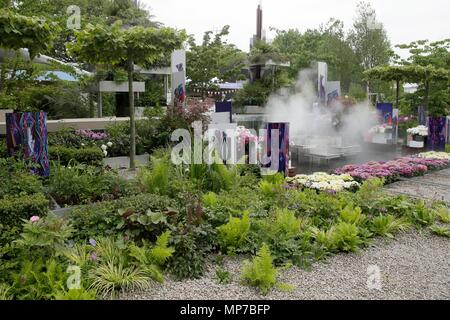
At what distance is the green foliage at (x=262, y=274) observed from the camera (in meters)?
3.65

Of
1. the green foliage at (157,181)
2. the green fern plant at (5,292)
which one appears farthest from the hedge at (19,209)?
the green foliage at (157,181)

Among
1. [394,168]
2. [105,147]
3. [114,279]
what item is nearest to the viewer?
[114,279]

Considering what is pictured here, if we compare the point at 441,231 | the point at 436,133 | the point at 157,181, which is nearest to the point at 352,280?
the point at 441,231

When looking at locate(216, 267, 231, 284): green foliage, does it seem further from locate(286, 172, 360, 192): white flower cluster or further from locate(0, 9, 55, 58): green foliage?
locate(0, 9, 55, 58): green foliage

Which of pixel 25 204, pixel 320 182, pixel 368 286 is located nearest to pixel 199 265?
pixel 368 286

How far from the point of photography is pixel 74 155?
298 inches

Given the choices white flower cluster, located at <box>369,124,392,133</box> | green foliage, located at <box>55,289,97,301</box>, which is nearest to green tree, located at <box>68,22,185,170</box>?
green foliage, located at <box>55,289,97,301</box>

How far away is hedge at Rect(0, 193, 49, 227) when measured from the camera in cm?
417

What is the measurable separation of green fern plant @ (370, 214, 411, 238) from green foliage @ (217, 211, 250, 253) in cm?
172

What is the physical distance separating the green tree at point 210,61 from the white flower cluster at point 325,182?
1332 centimetres

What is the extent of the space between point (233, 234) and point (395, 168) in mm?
5566

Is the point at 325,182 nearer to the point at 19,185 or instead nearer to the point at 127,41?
the point at 127,41

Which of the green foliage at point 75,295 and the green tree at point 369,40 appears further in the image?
the green tree at point 369,40

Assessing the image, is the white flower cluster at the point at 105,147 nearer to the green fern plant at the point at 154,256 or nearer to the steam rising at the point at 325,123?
the steam rising at the point at 325,123
